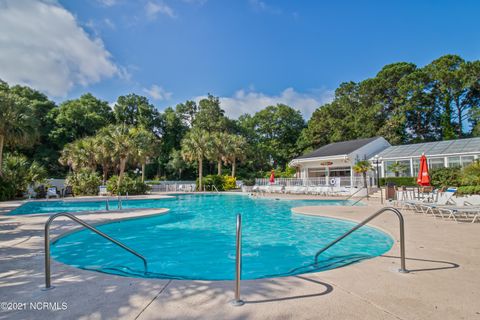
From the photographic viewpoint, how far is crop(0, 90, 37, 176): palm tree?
58.9 feet

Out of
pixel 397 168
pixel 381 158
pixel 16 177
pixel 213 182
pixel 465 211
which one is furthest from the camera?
pixel 213 182

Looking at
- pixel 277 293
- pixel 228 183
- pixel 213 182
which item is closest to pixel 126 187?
pixel 213 182

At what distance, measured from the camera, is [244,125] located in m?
49.1

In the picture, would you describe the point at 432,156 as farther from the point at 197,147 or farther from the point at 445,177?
the point at 197,147

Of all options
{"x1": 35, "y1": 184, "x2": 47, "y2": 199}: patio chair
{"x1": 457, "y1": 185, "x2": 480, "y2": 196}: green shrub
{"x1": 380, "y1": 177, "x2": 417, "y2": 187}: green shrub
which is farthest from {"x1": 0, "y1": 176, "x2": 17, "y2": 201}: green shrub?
{"x1": 380, "y1": 177, "x2": 417, "y2": 187}: green shrub

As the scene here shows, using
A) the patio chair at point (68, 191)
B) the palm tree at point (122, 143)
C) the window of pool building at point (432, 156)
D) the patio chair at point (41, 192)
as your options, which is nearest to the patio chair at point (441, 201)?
the window of pool building at point (432, 156)

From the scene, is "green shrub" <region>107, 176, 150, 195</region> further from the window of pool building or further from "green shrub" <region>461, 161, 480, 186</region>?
"green shrub" <region>461, 161, 480, 186</region>

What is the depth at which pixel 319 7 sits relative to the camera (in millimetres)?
13789

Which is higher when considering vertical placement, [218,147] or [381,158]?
[218,147]

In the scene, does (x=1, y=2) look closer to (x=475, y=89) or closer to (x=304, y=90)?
(x=304, y=90)

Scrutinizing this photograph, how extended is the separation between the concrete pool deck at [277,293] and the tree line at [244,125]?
20.9 m

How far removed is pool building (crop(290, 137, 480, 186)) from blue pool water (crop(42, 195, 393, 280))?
15010 millimetres

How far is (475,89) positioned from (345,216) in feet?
121

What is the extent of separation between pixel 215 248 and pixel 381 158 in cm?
2320
